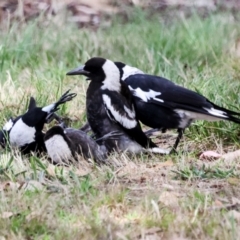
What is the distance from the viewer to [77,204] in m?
4.38

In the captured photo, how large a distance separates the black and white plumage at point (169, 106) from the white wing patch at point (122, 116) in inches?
5.5

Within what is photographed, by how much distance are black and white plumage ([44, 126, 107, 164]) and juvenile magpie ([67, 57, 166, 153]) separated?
0.22 metres

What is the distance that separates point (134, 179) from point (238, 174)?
1.89 feet

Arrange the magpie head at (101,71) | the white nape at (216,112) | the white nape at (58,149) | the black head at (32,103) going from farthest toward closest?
1. the black head at (32,103)
2. the magpie head at (101,71)
3. the white nape at (216,112)
4. the white nape at (58,149)

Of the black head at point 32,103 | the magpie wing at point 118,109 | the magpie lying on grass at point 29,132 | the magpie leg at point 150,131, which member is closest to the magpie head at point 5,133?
the magpie lying on grass at point 29,132

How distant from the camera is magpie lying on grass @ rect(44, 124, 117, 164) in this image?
5293 millimetres

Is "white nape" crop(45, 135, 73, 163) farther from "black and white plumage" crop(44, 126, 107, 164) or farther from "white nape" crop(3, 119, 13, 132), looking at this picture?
"white nape" crop(3, 119, 13, 132)

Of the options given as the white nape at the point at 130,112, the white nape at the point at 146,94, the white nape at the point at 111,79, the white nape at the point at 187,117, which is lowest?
the white nape at the point at 187,117

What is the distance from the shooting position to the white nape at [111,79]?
5.61 m

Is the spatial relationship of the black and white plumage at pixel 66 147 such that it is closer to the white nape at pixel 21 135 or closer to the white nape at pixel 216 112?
the white nape at pixel 21 135

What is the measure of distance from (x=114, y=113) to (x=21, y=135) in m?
0.60

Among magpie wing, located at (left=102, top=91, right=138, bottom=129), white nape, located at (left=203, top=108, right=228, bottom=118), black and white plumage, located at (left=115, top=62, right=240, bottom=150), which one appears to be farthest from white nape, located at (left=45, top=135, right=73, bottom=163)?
white nape, located at (left=203, top=108, right=228, bottom=118)

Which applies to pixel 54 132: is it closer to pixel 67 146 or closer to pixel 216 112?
pixel 67 146

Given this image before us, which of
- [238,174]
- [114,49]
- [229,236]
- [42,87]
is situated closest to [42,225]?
[229,236]
